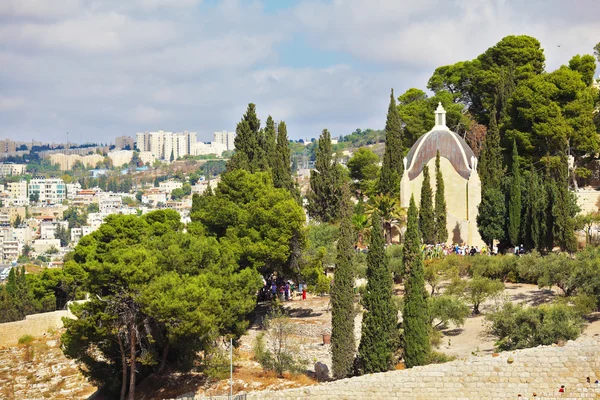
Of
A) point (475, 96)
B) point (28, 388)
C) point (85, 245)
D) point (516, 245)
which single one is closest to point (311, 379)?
point (28, 388)

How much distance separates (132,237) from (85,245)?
5426 millimetres

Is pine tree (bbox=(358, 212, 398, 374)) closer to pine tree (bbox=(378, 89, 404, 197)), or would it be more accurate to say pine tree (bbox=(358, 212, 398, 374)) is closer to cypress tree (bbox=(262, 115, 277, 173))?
cypress tree (bbox=(262, 115, 277, 173))

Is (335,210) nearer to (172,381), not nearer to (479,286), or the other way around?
(479,286)

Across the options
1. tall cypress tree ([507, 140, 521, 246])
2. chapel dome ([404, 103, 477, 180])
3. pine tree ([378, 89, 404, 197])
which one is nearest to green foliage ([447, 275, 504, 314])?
tall cypress tree ([507, 140, 521, 246])

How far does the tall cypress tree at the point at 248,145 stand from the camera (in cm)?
4221

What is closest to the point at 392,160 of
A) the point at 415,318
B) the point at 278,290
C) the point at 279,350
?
the point at 278,290

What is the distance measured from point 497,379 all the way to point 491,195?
69.4 feet

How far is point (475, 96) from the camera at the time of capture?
56656 mm

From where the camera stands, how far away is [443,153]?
4334 centimetres

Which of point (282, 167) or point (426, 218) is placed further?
point (282, 167)

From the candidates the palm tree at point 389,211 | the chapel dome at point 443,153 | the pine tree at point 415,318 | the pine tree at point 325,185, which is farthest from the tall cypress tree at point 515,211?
the pine tree at point 415,318

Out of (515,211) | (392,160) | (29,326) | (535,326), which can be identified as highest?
(392,160)

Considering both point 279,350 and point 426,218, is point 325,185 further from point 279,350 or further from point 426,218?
point 279,350

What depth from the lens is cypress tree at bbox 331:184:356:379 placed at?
23125mm
